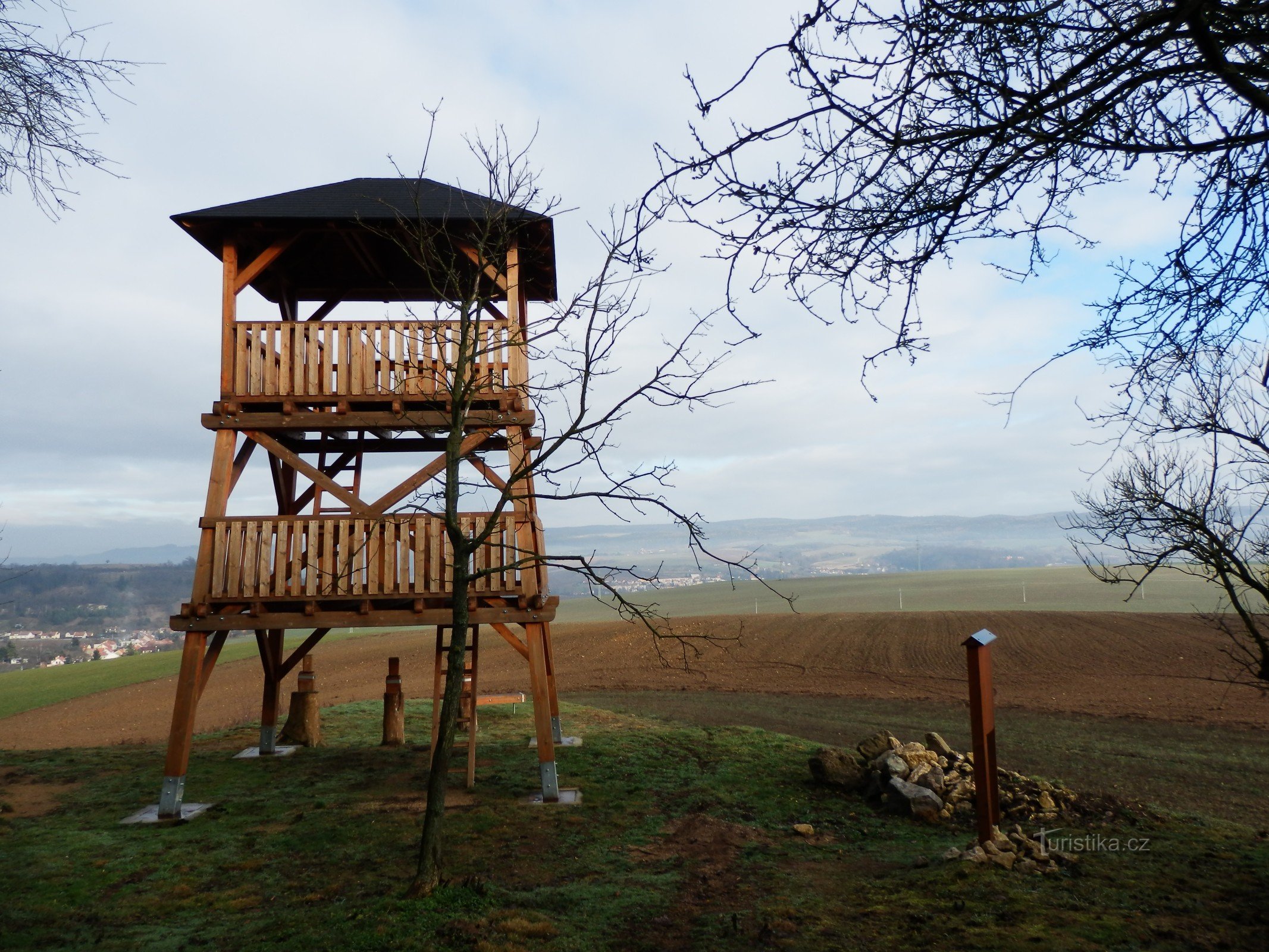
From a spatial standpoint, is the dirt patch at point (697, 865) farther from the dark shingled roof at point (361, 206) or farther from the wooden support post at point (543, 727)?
the dark shingled roof at point (361, 206)

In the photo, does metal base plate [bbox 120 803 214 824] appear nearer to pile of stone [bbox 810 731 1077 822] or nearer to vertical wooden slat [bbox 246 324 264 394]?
vertical wooden slat [bbox 246 324 264 394]

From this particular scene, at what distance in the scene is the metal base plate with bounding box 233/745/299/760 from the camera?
1241 cm

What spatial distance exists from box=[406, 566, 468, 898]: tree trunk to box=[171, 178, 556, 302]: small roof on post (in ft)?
12.9

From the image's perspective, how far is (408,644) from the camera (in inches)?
1458

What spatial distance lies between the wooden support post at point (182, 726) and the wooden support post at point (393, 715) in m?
3.69

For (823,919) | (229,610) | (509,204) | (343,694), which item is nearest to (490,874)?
(823,919)

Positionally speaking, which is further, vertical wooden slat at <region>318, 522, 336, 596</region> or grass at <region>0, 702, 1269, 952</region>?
vertical wooden slat at <region>318, 522, 336, 596</region>

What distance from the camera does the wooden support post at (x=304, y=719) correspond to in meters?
13.3

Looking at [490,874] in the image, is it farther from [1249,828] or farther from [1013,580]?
[1013,580]

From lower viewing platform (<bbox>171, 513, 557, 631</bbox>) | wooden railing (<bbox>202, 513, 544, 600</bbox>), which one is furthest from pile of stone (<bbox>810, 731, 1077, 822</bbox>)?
wooden railing (<bbox>202, 513, 544, 600</bbox>)

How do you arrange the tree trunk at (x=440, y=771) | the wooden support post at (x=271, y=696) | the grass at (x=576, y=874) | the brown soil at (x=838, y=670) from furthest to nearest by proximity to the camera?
the brown soil at (x=838, y=670) < the wooden support post at (x=271, y=696) < the tree trunk at (x=440, y=771) < the grass at (x=576, y=874)

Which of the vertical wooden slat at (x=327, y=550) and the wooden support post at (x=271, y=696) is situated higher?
the vertical wooden slat at (x=327, y=550)

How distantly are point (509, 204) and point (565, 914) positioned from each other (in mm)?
6578

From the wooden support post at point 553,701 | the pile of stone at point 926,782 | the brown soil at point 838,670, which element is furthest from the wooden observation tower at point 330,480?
the brown soil at point 838,670
